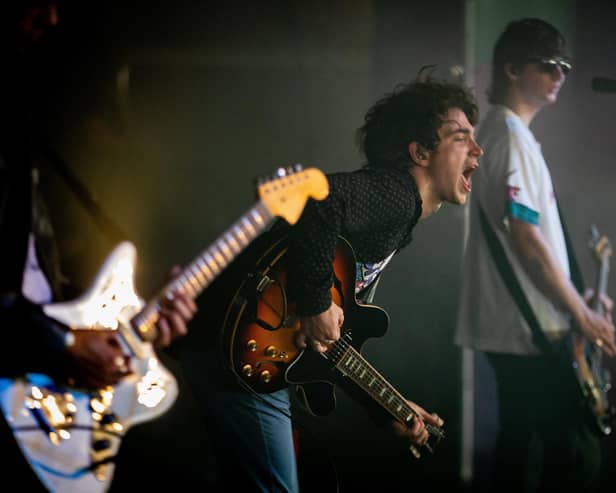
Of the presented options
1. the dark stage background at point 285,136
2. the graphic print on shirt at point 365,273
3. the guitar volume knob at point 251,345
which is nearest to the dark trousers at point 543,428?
the dark stage background at point 285,136

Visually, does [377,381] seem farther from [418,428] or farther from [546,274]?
[546,274]

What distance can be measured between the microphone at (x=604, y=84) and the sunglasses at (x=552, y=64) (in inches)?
6.7

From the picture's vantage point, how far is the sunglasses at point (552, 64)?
262cm

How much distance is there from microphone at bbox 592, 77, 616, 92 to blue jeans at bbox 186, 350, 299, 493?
1.69 m

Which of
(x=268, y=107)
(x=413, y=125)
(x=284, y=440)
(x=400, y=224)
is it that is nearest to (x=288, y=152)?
(x=268, y=107)

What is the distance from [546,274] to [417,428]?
0.78 meters

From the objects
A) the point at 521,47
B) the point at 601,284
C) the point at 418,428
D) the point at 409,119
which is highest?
the point at 521,47

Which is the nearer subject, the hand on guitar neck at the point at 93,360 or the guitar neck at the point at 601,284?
the hand on guitar neck at the point at 93,360

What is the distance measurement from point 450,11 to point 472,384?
1514 millimetres

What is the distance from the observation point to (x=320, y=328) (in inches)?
72.2

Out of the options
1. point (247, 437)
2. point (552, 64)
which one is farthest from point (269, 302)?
point (552, 64)

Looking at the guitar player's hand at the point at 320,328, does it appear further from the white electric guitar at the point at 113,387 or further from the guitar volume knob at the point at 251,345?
the white electric guitar at the point at 113,387

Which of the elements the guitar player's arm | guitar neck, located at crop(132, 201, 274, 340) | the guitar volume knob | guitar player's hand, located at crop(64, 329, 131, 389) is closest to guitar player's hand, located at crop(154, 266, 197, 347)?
guitar neck, located at crop(132, 201, 274, 340)

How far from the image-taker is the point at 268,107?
2607 mm
